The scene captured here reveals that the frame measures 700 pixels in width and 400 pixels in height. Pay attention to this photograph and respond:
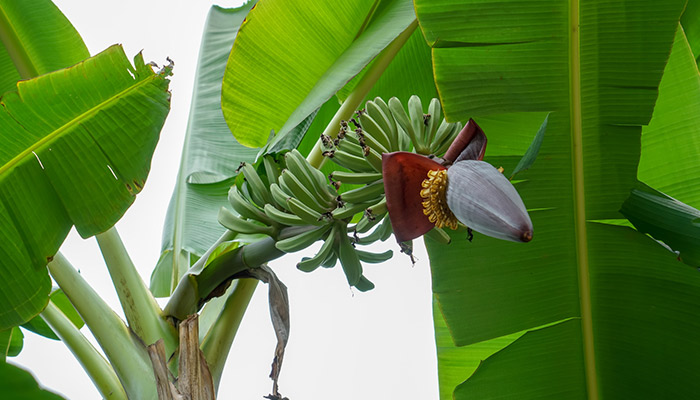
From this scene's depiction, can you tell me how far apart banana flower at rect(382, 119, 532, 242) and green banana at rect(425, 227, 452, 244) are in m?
0.15

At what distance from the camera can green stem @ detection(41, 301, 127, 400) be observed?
1.08 m

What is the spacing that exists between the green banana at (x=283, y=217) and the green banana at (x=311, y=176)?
2.1 inches

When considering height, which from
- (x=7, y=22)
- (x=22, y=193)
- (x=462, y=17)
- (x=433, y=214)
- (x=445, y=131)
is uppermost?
(x=7, y=22)

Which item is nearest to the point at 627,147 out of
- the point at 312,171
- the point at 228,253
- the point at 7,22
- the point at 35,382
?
the point at 312,171

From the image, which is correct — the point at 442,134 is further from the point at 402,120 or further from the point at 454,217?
the point at 454,217

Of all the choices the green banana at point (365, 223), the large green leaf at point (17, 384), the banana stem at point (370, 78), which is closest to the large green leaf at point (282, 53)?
the banana stem at point (370, 78)

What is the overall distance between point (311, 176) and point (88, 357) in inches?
23.3

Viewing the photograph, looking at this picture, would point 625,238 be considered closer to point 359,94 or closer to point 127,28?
point 359,94

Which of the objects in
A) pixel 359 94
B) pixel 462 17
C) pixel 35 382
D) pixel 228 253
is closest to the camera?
pixel 35 382

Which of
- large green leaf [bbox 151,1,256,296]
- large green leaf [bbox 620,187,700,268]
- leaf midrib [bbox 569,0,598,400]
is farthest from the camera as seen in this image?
large green leaf [bbox 151,1,256,296]

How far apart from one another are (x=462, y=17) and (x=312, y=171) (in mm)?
329

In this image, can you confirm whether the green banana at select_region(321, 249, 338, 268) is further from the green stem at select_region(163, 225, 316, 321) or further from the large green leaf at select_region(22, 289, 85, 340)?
the large green leaf at select_region(22, 289, 85, 340)

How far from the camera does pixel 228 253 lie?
1022 millimetres

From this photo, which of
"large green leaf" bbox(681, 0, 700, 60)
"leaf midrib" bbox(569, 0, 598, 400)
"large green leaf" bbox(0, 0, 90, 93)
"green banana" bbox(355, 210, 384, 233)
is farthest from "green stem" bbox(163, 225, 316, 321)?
"large green leaf" bbox(681, 0, 700, 60)
